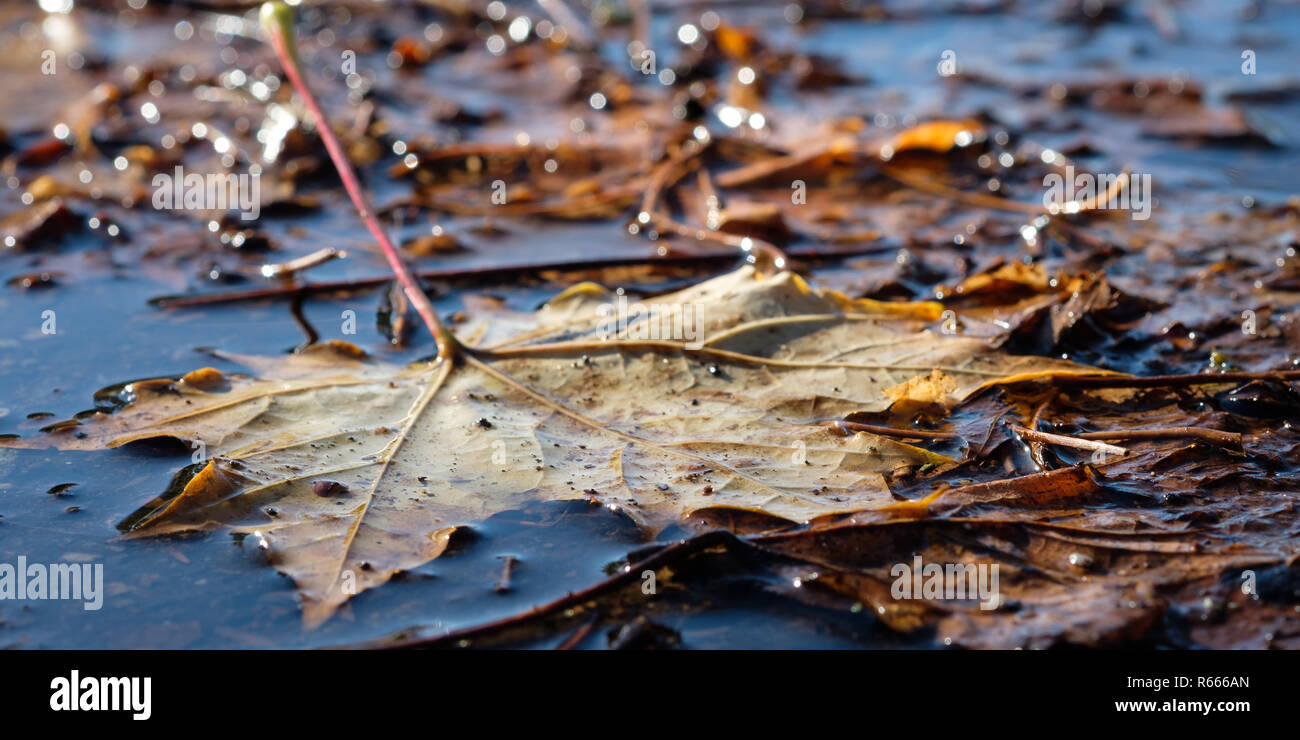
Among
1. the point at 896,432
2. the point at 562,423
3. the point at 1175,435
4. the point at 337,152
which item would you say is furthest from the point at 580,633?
the point at 337,152

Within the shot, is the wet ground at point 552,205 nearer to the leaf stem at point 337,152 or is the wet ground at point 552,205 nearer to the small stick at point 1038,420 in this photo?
the small stick at point 1038,420

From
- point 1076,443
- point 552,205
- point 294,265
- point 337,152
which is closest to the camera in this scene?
point 1076,443

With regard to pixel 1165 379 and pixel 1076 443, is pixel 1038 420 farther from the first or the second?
pixel 1165 379

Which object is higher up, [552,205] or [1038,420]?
[552,205]

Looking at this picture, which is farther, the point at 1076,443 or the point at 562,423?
the point at 562,423

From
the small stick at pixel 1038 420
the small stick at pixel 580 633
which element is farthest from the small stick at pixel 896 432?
the small stick at pixel 580 633

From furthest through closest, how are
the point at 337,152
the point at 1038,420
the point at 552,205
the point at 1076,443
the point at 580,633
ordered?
1. the point at 552,205
2. the point at 337,152
3. the point at 1038,420
4. the point at 1076,443
5. the point at 580,633
